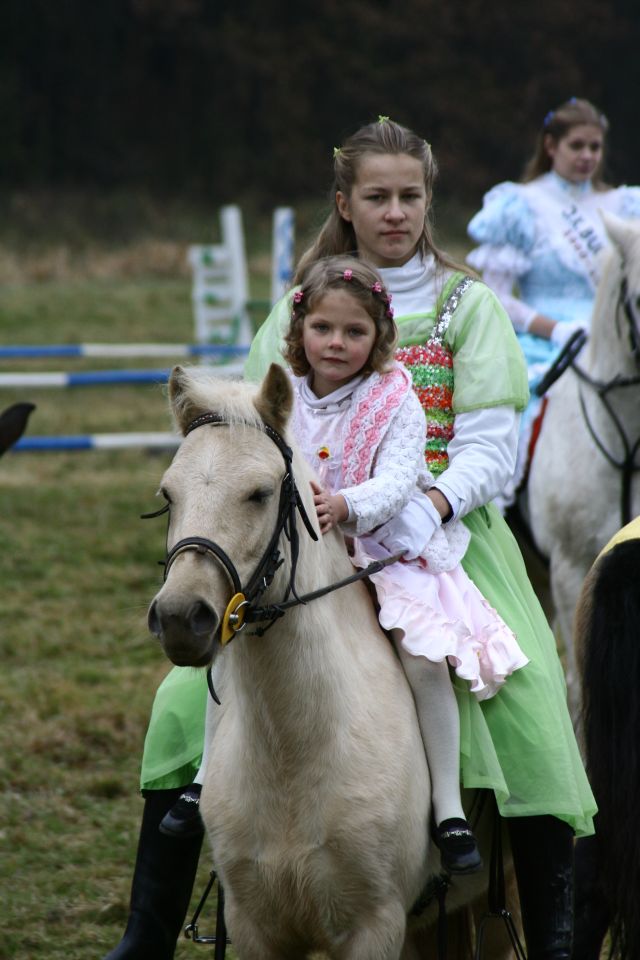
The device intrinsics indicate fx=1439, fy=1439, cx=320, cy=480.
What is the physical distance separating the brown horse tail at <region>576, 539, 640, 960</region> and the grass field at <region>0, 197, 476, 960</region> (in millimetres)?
1002

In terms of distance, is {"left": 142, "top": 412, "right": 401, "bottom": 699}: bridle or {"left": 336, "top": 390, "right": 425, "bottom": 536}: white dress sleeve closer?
{"left": 142, "top": 412, "right": 401, "bottom": 699}: bridle

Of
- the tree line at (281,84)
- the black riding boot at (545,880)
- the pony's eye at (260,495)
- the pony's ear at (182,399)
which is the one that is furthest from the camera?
the tree line at (281,84)

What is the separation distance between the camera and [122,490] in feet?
32.4

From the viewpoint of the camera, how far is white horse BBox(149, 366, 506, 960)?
2.54 meters

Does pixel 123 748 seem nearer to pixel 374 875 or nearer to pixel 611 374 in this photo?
pixel 611 374

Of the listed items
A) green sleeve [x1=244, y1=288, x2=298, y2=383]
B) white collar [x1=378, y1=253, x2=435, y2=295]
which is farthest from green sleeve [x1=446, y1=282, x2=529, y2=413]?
green sleeve [x1=244, y1=288, x2=298, y2=383]

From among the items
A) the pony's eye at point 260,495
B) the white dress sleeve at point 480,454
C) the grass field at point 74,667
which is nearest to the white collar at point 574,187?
the grass field at point 74,667

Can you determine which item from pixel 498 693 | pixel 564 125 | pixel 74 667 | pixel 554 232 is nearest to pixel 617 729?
pixel 498 693

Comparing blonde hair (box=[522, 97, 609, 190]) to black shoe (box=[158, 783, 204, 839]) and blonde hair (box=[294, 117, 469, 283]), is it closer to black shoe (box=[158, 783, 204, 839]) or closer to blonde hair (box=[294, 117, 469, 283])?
blonde hair (box=[294, 117, 469, 283])

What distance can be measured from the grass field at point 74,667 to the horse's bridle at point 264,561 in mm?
669

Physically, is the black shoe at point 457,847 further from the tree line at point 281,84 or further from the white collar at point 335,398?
the tree line at point 281,84

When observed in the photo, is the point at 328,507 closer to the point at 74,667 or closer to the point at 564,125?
the point at 564,125

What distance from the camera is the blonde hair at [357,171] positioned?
10.7ft

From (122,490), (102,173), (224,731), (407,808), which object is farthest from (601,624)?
(102,173)
